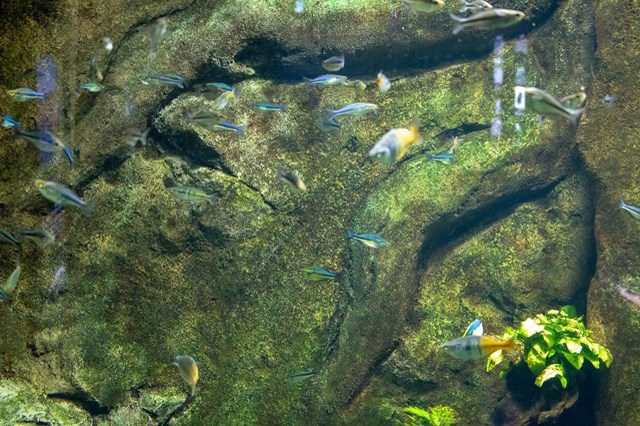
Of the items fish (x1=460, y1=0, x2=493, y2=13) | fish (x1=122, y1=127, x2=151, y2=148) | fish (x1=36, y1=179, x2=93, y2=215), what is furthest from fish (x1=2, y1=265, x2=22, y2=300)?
fish (x1=460, y1=0, x2=493, y2=13)

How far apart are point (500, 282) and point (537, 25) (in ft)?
12.2

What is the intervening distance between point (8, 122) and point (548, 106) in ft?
17.8

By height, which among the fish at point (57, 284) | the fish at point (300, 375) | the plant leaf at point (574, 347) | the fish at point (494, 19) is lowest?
the fish at point (300, 375)

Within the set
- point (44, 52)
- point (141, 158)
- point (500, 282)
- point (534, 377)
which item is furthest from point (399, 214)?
point (44, 52)

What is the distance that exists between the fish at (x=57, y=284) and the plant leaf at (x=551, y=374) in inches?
216

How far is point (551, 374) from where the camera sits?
4984mm

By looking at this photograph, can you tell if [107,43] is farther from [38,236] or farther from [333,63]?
[333,63]

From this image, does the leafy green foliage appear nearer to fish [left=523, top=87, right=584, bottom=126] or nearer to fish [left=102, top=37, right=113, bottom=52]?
fish [left=523, top=87, right=584, bottom=126]

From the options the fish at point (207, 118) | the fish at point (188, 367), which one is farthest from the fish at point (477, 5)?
the fish at point (188, 367)

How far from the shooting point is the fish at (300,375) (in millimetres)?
5117

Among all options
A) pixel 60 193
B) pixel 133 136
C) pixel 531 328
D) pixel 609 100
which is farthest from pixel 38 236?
pixel 609 100

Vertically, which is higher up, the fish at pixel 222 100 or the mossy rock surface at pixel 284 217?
the fish at pixel 222 100

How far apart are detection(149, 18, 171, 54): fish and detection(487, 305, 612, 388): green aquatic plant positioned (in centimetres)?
556

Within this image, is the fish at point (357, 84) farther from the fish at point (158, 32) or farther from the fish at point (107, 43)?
the fish at point (107, 43)
